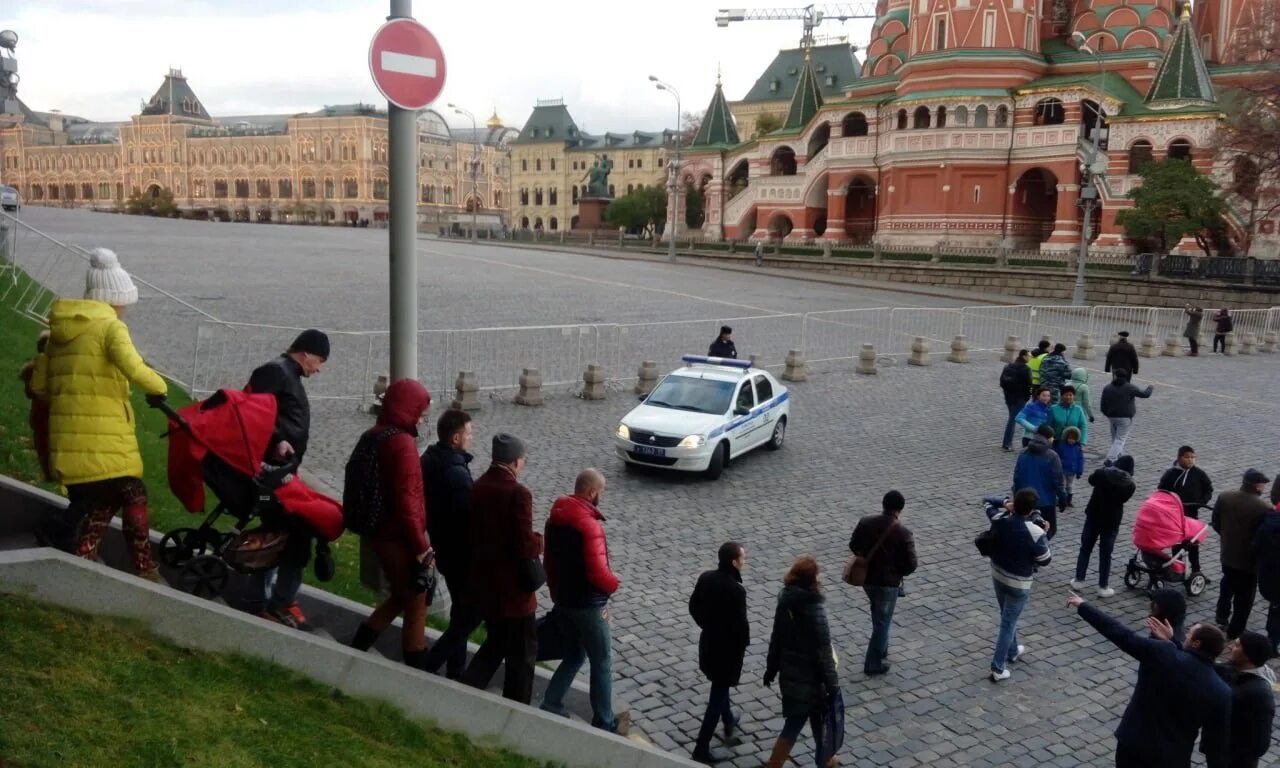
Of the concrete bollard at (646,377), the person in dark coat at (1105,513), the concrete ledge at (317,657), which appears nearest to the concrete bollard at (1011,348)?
the concrete bollard at (646,377)

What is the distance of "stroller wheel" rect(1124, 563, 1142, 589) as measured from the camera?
31.3 feet

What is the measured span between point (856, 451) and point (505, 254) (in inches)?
1829

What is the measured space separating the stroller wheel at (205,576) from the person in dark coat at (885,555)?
4.38m

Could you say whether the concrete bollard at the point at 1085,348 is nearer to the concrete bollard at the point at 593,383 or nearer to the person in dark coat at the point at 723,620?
the concrete bollard at the point at 593,383

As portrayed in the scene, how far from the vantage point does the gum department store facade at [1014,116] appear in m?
48.0

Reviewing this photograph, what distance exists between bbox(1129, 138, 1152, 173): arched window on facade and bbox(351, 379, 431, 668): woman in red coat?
5121cm

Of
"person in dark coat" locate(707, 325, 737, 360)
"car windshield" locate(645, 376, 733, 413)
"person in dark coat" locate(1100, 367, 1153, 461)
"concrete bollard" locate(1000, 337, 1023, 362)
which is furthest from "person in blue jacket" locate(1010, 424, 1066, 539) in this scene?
"concrete bollard" locate(1000, 337, 1023, 362)

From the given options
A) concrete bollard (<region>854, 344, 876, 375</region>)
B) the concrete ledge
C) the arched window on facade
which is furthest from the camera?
the arched window on facade

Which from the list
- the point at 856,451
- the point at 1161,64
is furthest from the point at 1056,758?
the point at 1161,64

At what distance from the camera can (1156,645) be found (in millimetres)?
4996

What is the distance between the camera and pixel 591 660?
19.0ft

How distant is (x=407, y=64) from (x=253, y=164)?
13494 centimetres

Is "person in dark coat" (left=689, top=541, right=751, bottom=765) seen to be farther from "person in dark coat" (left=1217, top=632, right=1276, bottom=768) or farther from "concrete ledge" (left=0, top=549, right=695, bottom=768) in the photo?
"person in dark coat" (left=1217, top=632, right=1276, bottom=768)

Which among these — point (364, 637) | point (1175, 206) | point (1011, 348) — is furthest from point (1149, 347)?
point (364, 637)
